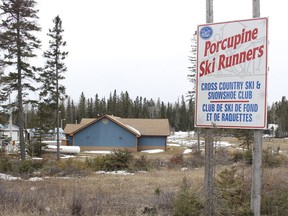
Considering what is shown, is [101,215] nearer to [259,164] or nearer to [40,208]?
[40,208]

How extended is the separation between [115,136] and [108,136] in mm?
981

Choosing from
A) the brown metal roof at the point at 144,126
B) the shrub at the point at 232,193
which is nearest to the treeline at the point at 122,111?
the brown metal roof at the point at 144,126

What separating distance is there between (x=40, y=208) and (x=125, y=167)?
53.0 feet

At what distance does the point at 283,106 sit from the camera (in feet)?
330

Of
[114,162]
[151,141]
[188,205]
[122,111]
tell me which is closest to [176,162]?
[114,162]

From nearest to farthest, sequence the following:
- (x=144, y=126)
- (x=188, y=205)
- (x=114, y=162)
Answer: (x=188, y=205)
(x=114, y=162)
(x=144, y=126)

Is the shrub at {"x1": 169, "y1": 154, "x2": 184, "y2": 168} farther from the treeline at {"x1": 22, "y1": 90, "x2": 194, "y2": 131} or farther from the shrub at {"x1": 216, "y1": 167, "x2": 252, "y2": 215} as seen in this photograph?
the treeline at {"x1": 22, "y1": 90, "x2": 194, "y2": 131}

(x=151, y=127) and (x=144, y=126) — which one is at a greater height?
(x=144, y=126)

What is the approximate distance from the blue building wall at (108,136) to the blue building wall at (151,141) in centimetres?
204

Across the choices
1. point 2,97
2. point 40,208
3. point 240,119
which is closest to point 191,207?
point 240,119

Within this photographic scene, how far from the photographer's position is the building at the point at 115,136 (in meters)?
50.9

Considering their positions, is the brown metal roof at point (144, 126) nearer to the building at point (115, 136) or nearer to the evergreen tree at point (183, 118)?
the building at point (115, 136)

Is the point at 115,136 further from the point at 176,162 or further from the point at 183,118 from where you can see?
the point at 183,118

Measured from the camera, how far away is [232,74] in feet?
16.5
